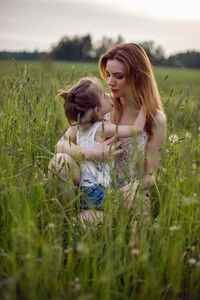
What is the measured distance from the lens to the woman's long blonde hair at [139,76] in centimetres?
253

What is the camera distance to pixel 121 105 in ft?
9.21

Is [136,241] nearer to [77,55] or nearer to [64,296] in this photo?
[64,296]

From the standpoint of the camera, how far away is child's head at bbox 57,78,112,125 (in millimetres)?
2541

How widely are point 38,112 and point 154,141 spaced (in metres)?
1.14

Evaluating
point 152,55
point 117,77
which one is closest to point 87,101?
point 117,77

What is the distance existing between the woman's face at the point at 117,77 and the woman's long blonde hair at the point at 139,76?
3 centimetres

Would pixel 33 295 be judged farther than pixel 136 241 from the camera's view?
No

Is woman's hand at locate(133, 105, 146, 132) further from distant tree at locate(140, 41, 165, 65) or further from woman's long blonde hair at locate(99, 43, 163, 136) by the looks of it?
distant tree at locate(140, 41, 165, 65)

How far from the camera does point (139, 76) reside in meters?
2.55

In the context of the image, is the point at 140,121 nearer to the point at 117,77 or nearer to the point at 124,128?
the point at 124,128

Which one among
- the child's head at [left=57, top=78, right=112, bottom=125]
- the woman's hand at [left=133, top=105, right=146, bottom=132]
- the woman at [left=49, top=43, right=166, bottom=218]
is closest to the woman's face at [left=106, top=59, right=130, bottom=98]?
the woman at [left=49, top=43, right=166, bottom=218]

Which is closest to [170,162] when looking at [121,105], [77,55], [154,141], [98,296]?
[154,141]

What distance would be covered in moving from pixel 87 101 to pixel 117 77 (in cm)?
31

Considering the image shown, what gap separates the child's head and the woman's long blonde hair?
244 millimetres
